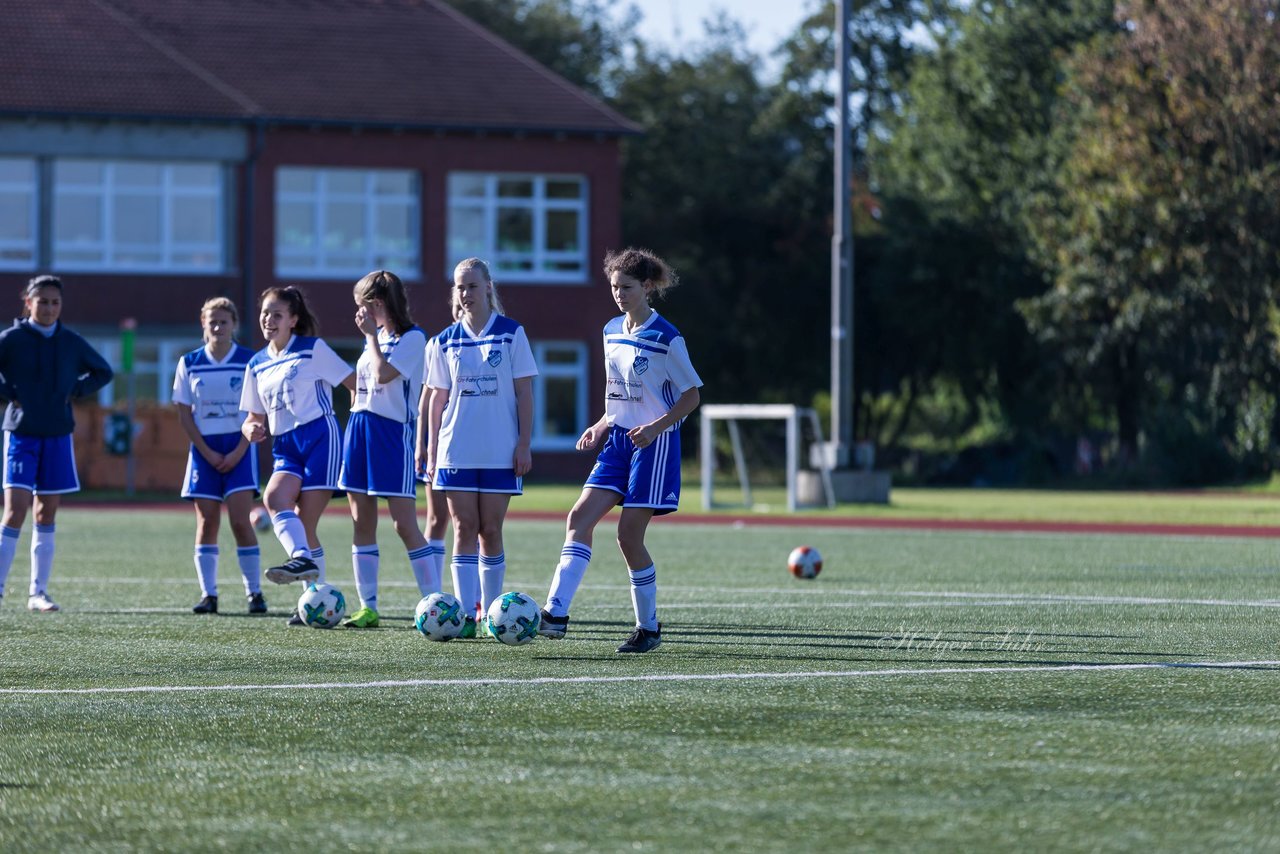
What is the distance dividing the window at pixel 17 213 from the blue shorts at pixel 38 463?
33.5 metres

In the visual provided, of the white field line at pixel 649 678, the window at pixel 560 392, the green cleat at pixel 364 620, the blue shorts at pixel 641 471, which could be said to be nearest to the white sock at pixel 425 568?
the green cleat at pixel 364 620

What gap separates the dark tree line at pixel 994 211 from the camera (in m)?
40.7

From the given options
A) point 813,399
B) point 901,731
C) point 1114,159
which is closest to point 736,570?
point 901,731

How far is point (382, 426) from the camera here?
36.1 ft

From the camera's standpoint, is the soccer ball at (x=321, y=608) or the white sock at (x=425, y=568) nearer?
the soccer ball at (x=321, y=608)

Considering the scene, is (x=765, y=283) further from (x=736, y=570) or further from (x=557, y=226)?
(x=736, y=570)

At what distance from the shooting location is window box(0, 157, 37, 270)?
44.2 m

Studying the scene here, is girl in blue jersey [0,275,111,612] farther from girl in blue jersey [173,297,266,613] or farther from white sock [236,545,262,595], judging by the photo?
white sock [236,545,262,595]

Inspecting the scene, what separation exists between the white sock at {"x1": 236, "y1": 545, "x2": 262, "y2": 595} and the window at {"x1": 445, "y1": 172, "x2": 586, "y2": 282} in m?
34.6

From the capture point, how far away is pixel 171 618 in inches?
453

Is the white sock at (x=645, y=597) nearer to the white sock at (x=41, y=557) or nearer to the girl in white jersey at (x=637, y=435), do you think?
the girl in white jersey at (x=637, y=435)

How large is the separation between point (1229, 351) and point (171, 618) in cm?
3590

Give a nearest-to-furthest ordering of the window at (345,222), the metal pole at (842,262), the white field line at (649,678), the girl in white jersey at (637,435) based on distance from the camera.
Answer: the white field line at (649,678), the girl in white jersey at (637,435), the metal pole at (842,262), the window at (345,222)

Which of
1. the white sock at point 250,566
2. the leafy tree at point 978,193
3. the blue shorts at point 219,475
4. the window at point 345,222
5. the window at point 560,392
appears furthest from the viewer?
the leafy tree at point 978,193
